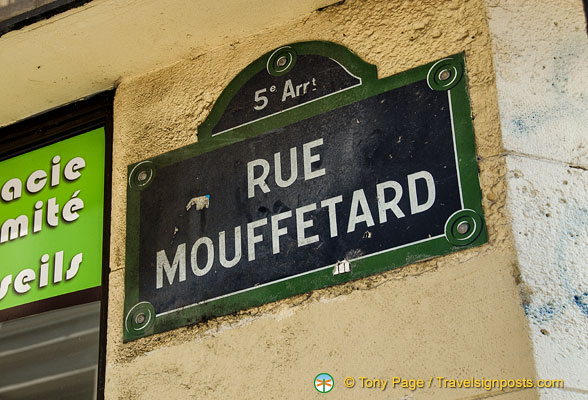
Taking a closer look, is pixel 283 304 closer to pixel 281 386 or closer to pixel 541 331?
pixel 281 386

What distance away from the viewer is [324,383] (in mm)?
3369

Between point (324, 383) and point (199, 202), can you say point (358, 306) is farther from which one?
point (199, 202)

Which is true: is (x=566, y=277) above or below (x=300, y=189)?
below

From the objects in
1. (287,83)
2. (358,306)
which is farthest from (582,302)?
(287,83)

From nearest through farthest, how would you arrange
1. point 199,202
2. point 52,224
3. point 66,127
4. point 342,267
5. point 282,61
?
point 342,267 → point 199,202 → point 282,61 → point 52,224 → point 66,127

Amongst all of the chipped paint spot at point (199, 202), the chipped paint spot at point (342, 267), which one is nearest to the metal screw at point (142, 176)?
the chipped paint spot at point (199, 202)

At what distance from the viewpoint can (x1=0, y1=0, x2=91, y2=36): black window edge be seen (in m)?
4.08

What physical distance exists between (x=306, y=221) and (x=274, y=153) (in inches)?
13.5

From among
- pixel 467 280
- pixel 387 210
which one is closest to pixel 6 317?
pixel 387 210

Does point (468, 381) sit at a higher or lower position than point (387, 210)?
lower

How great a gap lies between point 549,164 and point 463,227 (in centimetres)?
34

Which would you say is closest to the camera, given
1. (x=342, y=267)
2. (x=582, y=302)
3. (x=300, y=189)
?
(x=582, y=302)

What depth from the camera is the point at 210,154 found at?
4.02 metres

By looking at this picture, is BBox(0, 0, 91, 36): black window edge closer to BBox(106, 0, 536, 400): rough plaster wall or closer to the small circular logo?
BBox(106, 0, 536, 400): rough plaster wall
